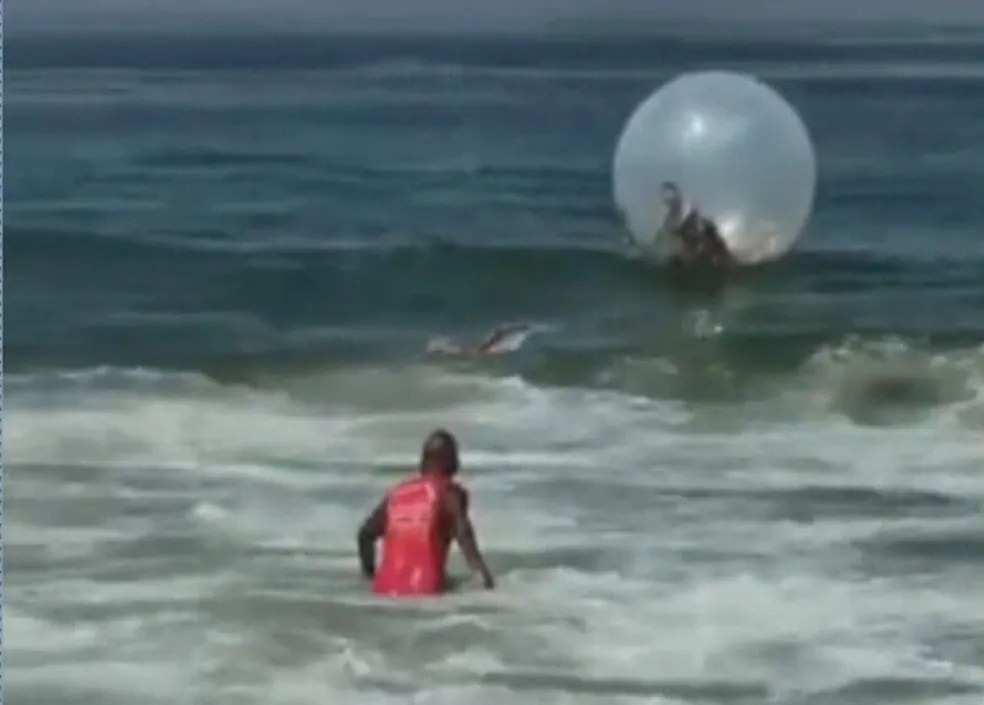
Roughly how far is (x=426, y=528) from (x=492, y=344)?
2.47 meters

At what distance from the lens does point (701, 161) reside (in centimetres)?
602

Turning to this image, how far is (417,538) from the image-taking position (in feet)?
14.1

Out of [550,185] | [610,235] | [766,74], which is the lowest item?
[610,235]

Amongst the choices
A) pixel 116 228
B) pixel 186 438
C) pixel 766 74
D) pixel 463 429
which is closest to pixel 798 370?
pixel 463 429

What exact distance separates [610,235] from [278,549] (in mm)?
3668

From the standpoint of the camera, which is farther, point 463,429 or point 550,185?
point 550,185

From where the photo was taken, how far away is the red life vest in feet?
14.0

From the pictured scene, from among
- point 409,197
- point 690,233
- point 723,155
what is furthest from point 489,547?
point 409,197

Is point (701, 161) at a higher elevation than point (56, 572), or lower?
higher

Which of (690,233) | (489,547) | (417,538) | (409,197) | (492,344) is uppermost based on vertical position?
(409,197)

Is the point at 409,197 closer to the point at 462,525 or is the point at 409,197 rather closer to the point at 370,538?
the point at 370,538

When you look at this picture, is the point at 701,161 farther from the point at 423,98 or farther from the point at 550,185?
the point at 423,98

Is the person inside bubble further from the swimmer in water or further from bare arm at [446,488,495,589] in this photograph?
bare arm at [446,488,495,589]

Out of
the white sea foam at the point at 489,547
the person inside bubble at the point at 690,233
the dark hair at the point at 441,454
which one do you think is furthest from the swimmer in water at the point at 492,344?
the dark hair at the point at 441,454
